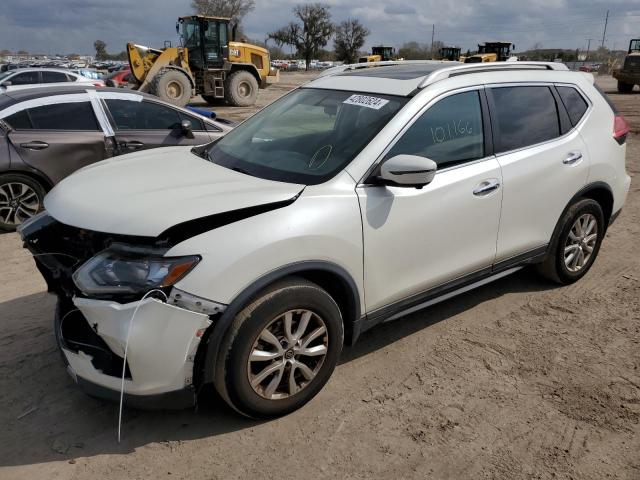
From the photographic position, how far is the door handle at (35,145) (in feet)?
19.0

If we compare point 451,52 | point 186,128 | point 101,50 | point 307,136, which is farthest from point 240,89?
point 101,50

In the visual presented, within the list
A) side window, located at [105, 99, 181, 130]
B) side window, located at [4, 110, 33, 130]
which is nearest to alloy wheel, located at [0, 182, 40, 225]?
side window, located at [4, 110, 33, 130]

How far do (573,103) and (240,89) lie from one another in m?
17.6

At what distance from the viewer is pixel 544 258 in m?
4.22

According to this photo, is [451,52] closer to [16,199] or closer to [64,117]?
[64,117]

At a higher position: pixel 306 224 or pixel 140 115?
pixel 140 115

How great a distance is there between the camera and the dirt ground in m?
2.58

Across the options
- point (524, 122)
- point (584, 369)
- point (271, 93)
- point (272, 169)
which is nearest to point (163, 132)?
point (272, 169)

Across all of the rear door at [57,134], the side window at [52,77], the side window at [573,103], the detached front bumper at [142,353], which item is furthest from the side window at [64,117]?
the side window at [52,77]

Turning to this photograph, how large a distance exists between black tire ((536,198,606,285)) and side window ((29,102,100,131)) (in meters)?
4.95

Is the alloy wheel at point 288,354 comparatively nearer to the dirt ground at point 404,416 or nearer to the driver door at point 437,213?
the dirt ground at point 404,416

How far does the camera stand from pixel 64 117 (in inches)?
239

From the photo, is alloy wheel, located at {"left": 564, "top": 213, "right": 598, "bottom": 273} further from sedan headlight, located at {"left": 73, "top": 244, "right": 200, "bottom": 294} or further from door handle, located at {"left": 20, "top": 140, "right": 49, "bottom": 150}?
door handle, located at {"left": 20, "top": 140, "right": 49, "bottom": 150}

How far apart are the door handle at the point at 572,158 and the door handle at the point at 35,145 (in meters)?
5.18
